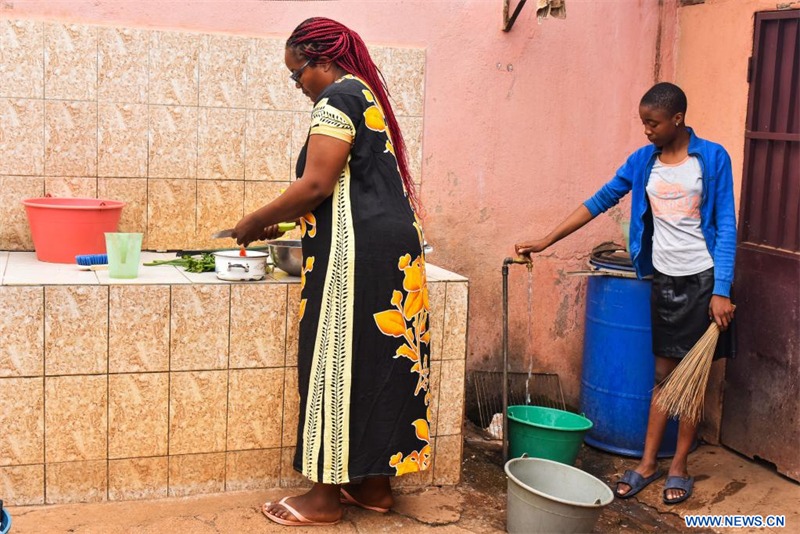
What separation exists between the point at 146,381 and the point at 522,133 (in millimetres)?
2422

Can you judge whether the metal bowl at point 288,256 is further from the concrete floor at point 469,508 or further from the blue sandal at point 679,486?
the blue sandal at point 679,486

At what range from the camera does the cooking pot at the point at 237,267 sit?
352 centimetres

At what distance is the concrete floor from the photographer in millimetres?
3324

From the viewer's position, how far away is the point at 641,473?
4.07 m

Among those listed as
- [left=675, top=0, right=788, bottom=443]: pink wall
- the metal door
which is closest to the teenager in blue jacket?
the metal door

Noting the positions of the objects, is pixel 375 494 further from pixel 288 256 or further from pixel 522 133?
pixel 522 133

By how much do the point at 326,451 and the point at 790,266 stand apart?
7.70ft

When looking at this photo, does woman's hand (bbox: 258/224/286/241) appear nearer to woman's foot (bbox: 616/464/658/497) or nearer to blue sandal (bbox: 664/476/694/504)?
woman's foot (bbox: 616/464/658/497)

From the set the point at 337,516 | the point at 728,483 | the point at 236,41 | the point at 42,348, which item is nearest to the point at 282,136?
the point at 236,41

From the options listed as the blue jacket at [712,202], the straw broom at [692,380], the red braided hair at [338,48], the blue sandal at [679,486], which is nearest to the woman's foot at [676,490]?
the blue sandal at [679,486]

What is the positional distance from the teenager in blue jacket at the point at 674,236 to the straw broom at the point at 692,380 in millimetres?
77

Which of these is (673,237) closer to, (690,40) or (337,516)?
(690,40)

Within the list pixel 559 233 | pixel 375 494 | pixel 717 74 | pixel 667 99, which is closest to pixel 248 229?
pixel 375 494

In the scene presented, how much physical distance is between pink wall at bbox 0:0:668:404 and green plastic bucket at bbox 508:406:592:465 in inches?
27.0
